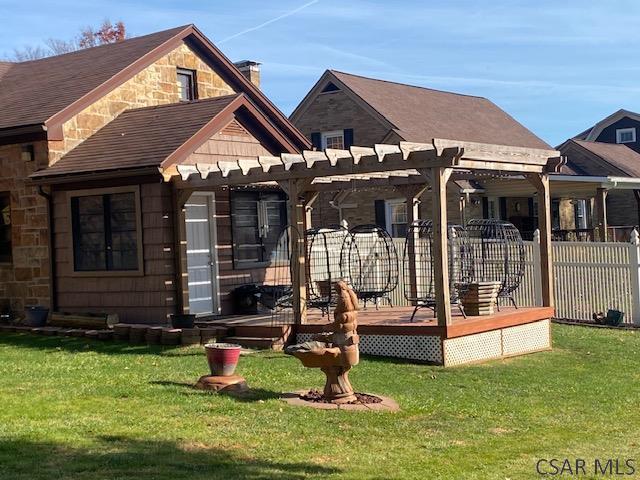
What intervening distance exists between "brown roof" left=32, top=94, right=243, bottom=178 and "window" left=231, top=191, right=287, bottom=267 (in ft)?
5.27

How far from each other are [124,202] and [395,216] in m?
14.5

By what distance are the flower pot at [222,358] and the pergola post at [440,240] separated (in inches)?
128

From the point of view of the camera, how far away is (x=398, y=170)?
1186 centimetres

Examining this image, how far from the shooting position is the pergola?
11.2 metres

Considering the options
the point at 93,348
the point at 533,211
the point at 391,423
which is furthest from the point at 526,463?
the point at 533,211

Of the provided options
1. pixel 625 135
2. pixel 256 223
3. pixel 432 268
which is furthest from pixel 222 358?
pixel 625 135

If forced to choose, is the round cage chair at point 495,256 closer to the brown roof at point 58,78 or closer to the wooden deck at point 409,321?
the wooden deck at point 409,321

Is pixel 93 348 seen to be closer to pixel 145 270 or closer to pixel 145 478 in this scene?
pixel 145 270

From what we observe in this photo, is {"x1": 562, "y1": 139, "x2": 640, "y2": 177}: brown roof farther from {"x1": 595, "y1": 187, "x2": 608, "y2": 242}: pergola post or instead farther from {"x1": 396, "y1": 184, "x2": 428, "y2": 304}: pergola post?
{"x1": 396, "y1": 184, "x2": 428, "y2": 304}: pergola post

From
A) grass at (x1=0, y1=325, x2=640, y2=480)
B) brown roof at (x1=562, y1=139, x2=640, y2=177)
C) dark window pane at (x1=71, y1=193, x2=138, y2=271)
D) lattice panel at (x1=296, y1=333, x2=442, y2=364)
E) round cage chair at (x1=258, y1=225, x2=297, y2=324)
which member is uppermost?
brown roof at (x1=562, y1=139, x2=640, y2=177)

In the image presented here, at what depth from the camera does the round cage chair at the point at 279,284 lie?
13.8 m

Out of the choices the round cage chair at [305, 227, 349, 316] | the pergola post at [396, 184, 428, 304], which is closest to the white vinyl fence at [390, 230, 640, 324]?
the pergola post at [396, 184, 428, 304]

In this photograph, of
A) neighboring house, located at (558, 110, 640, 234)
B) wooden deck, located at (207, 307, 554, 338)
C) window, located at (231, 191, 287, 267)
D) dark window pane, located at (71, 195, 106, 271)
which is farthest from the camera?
neighboring house, located at (558, 110, 640, 234)

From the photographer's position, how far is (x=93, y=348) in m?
12.6
